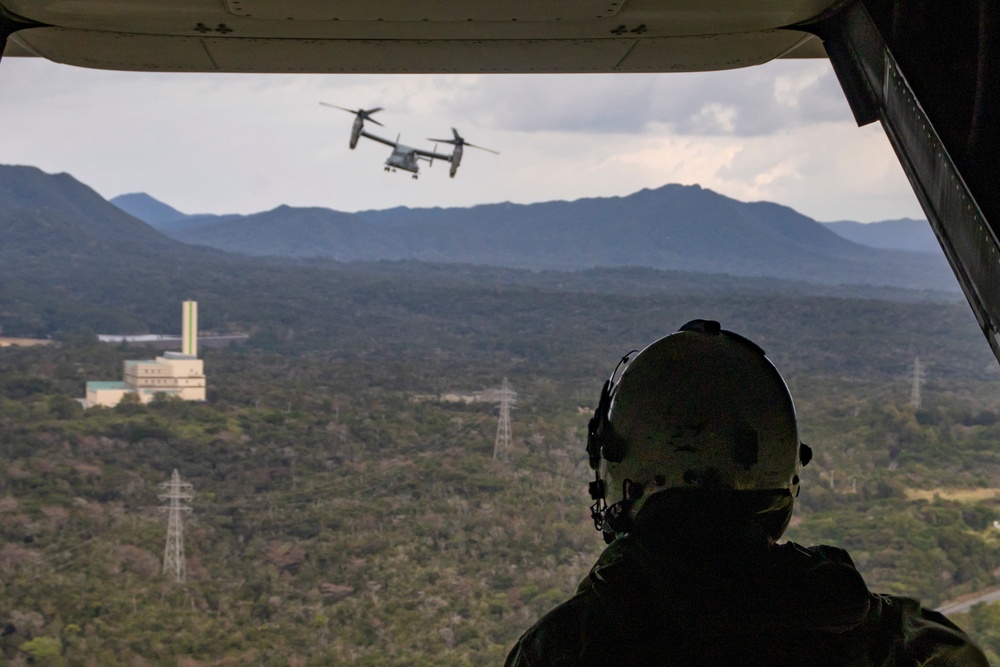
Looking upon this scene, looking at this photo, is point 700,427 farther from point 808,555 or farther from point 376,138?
point 376,138

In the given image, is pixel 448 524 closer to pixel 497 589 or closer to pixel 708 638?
pixel 497 589

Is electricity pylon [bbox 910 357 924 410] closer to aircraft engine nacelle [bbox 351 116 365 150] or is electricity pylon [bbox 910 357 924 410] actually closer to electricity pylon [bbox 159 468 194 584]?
aircraft engine nacelle [bbox 351 116 365 150]

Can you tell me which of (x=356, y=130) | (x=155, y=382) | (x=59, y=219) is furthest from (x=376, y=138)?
(x=59, y=219)

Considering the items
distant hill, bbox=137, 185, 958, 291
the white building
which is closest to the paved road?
the white building

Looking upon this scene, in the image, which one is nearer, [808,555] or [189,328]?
[808,555]

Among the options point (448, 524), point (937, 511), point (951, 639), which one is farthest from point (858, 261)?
point (951, 639)

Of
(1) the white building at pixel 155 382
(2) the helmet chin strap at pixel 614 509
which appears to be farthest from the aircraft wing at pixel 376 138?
(2) the helmet chin strap at pixel 614 509

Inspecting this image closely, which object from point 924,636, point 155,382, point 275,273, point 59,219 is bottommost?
point 155,382
